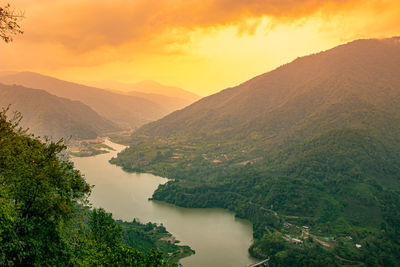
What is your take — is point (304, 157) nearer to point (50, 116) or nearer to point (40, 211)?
point (40, 211)

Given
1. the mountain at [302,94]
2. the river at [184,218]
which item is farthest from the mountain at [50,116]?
the river at [184,218]

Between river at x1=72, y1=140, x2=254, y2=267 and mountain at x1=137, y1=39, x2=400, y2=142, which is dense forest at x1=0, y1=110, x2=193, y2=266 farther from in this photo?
mountain at x1=137, y1=39, x2=400, y2=142

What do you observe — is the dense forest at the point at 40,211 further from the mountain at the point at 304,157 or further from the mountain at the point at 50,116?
the mountain at the point at 50,116

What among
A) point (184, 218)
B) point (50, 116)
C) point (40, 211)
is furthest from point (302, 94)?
point (40, 211)

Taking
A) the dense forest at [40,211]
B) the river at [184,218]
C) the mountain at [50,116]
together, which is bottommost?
the river at [184,218]

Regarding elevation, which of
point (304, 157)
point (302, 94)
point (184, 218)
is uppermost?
point (302, 94)
